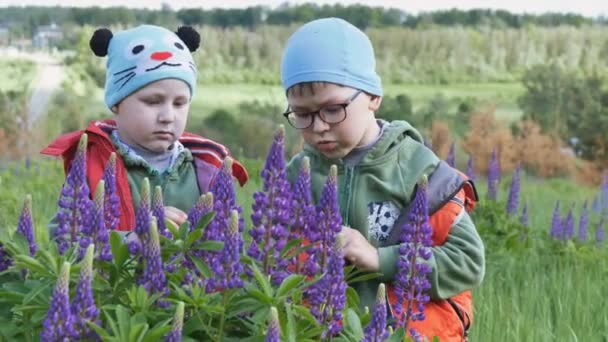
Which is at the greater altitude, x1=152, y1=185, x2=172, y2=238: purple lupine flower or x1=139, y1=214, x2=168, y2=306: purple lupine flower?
x1=152, y1=185, x2=172, y2=238: purple lupine flower

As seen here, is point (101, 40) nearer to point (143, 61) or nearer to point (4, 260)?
point (143, 61)

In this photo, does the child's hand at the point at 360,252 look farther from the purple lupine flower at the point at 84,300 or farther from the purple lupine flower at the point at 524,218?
the purple lupine flower at the point at 524,218

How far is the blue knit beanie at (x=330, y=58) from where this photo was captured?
11.8 feet

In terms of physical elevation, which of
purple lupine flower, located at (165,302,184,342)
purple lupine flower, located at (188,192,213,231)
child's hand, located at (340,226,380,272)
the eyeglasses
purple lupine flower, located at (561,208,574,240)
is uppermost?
the eyeglasses

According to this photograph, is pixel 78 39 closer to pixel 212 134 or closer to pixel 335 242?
pixel 212 134

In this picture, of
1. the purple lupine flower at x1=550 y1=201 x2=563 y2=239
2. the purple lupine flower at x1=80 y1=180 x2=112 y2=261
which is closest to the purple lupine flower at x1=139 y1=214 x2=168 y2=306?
the purple lupine flower at x1=80 y1=180 x2=112 y2=261

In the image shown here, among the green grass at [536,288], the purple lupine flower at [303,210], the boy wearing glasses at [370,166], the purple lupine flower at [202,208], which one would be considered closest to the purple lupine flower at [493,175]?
the green grass at [536,288]

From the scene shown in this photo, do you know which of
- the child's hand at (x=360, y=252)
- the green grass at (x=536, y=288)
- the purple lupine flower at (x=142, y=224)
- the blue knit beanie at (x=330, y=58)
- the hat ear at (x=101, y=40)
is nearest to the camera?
the purple lupine flower at (x=142, y=224)

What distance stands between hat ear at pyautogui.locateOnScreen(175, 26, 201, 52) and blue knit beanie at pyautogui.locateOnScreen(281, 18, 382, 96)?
2.33 feet

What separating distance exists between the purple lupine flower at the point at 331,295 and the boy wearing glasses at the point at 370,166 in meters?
1.01

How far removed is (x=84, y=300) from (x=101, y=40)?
2.29m

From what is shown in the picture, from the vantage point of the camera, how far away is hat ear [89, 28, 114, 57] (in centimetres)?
419

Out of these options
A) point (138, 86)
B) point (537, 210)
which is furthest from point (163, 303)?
point (537, 210)

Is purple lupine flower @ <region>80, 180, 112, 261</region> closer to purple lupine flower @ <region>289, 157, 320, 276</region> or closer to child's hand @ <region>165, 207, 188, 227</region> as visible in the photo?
purple lupine flower @ <region>289, 157, 320, 276</region>
